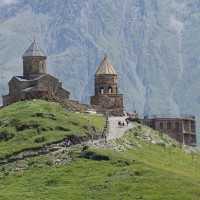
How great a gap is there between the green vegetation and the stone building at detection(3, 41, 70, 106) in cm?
1024

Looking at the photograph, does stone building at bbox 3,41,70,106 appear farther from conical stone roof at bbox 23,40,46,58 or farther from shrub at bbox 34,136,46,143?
shrub at bbox 34,136,46,143

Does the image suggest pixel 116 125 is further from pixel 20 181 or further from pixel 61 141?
pixel 20 181

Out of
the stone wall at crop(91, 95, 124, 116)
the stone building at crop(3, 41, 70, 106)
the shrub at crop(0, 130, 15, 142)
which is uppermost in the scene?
the stone building at crop(3, 41, 70, 106)

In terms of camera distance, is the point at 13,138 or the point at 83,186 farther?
the point at 13,138

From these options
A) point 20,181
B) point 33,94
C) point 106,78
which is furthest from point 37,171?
point 106,78

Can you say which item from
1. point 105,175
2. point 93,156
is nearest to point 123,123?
point 93,156

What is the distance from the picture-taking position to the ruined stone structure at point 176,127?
161125 mm

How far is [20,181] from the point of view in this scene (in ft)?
375

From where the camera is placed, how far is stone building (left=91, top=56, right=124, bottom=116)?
164975 millimetres

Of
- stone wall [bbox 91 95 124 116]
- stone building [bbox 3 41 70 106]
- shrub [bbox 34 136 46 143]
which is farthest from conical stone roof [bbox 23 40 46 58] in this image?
shrub [bbox 34 136 46 143]

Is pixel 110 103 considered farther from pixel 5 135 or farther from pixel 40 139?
pixel 40 139

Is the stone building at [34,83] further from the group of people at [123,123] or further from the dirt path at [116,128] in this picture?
the group of people at [123,123]

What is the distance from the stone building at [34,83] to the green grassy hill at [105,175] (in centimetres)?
2310

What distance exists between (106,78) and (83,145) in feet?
145
